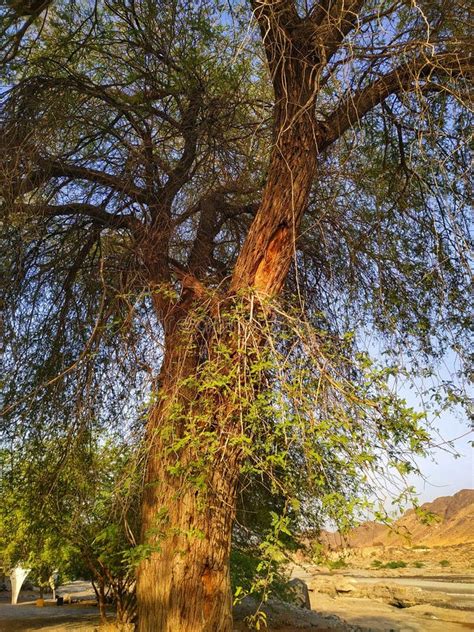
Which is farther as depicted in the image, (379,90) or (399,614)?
(399,614)

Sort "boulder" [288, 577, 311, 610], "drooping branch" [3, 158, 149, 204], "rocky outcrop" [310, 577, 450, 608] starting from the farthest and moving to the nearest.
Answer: "rocky outcrop" [310, 577, 450, 608] → "boulder" [288, 577, 311, 610] → "drooping branch" [3, 158, 149, 204]

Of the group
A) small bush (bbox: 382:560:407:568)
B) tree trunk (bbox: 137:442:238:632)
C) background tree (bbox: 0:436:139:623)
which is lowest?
small bush (bbox: 382:560:407:568)

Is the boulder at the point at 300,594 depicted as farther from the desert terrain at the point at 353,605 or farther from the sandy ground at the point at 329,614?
the sandy ground at the point at 329,614

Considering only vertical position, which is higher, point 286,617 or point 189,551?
point 189,551

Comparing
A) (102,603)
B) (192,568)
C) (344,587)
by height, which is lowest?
(344,587)

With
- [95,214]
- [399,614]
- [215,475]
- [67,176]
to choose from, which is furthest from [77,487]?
[399,614]

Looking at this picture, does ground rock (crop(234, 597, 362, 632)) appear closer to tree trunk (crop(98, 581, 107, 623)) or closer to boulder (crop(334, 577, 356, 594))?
tree trunk (crop(98, 581, 107, 623))

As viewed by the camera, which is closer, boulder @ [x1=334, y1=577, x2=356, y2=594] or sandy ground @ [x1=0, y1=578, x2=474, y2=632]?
sandy ground @ [x1=0, y1=578, x2=474, y2=632]

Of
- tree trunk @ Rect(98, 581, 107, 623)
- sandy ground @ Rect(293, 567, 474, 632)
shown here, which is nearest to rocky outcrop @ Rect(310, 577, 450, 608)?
sandy ground @ Rect(293, 567, 474, 632)

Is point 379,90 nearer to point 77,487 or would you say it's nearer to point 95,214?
point 95,214

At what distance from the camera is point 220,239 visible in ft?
24.7

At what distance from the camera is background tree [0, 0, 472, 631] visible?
12.5 feet

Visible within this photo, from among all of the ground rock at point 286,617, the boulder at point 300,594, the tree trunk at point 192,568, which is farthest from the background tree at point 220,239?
the boulder at point 300,594

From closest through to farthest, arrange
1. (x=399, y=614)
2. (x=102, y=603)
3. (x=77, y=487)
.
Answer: (x=77, y=487), (x=102, y=603), (x=399, y=614)
